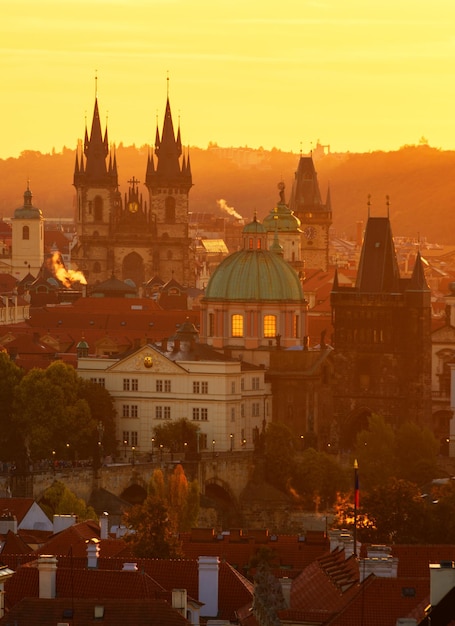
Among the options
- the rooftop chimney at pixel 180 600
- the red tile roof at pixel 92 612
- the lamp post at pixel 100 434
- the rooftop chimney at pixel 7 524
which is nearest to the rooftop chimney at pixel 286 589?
the rooftop chimney at pixel 180 600

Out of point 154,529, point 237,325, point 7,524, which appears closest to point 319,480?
point 237,325

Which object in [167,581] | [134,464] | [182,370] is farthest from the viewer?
[182,370]

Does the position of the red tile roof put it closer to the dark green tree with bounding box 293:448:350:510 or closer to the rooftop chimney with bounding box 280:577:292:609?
the rooftop chimney with bounding box 280:577:292:609

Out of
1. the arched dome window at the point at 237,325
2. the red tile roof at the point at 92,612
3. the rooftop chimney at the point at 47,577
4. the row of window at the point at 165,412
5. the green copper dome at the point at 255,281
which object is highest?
the green copper dome at the point at 255,281

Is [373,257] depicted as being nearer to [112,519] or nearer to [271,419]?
[271,419]

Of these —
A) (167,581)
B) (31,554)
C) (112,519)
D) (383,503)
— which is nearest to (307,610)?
(167,581)

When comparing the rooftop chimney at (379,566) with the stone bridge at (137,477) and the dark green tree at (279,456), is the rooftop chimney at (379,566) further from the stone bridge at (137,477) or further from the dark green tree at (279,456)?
the dark green tree at (279,456)

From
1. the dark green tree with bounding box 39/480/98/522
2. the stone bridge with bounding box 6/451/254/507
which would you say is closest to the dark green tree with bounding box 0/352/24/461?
the stone bridge with bounding box 6/451/254/507
